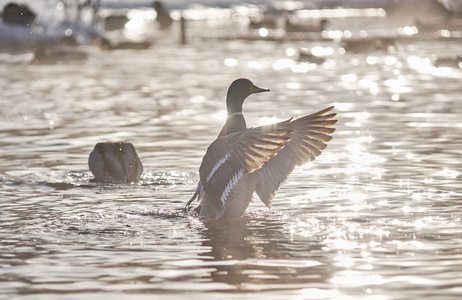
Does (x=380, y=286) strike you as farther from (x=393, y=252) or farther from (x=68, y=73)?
(x=68, y=73)

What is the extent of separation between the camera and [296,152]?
12.2 metres

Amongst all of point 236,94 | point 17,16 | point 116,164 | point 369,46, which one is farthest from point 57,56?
point 236,94

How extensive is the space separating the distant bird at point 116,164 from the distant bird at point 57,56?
28878mm

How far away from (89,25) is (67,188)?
4865 cm

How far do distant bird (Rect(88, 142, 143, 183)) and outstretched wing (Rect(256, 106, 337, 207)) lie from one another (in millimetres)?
3271

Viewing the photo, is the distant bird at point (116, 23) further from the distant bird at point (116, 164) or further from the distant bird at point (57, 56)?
the distant bird at point (116, 164)

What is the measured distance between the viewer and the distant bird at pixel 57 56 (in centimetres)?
4384

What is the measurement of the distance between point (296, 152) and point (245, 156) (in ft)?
4.86

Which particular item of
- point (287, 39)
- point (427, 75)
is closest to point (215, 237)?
point (427, 75)

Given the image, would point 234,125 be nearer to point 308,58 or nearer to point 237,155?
point 237,155

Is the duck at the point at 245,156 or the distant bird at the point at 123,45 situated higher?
the distant bird at the point at 123,45

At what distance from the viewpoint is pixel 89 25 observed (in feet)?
203

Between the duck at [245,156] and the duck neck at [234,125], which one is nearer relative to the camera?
the duck at [245,156]

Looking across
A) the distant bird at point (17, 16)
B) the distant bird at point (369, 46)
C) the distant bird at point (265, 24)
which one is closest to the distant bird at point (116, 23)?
the distant bird at point (265, 24)
